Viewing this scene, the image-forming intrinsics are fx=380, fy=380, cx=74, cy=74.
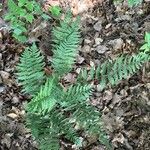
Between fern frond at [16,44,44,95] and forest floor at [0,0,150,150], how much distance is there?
1.65ft

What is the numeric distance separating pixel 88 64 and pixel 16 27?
94 cm

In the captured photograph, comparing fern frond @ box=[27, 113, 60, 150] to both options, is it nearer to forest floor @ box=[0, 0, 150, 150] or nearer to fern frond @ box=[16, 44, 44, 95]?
fern frond @ box=[16, 44, 44, 95]

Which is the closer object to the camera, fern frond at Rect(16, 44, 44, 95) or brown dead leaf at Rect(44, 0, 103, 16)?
fern frond at Rect(16, 44, 44, 95)

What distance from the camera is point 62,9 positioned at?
470cm

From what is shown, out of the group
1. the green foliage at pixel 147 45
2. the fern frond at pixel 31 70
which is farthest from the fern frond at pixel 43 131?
the green foliage at pixel 147 45

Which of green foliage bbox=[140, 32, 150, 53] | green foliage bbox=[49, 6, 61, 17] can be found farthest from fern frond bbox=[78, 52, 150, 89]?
green foliage bbox=[49, 6, 61, 17]

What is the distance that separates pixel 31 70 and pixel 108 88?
3.26ft

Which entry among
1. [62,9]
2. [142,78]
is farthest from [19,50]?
[142,78]

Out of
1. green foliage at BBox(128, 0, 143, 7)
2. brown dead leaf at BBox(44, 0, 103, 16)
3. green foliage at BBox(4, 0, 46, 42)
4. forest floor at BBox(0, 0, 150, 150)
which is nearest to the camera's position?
forest floor at BBox(0, 0, 150, 150)

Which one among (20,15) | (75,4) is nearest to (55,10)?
(75,4)

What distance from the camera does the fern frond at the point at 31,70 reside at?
368 centimetres

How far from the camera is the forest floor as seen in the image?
4062 millimetres

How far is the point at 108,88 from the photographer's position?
4.28m

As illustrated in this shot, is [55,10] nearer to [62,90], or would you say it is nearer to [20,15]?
[20,15]
